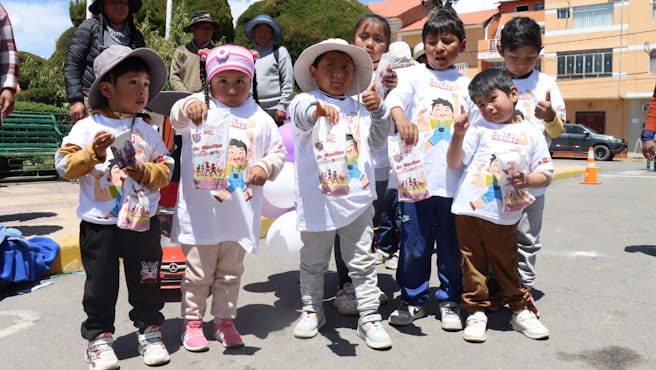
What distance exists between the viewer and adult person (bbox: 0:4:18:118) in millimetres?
3904

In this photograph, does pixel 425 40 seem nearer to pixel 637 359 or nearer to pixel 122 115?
pixel 122 115

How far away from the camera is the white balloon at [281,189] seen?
12.8 ft

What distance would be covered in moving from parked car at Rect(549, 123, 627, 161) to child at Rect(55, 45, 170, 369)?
23.4 meters

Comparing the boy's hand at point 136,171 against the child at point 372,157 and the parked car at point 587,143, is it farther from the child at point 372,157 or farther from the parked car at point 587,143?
the parked car at point 587,143

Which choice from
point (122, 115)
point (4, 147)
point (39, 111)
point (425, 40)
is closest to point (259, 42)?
point (425, 40)

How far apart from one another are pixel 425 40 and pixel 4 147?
28.1ft

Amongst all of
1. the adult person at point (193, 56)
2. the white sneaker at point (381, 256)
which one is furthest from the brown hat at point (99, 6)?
the white sneaker at point (381, 256)

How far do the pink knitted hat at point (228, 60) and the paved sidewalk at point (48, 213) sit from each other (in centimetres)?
237

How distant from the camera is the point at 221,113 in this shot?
2.94m

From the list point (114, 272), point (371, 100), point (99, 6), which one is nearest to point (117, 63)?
point (114, 272)

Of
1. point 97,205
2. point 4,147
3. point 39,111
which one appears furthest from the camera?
point 39,111

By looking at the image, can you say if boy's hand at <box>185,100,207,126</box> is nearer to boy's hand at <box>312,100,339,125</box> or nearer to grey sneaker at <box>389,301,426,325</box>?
boy's hand at <box>312,100,339,125</box>

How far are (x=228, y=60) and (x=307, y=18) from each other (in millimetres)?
26209

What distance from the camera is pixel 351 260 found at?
321cm
